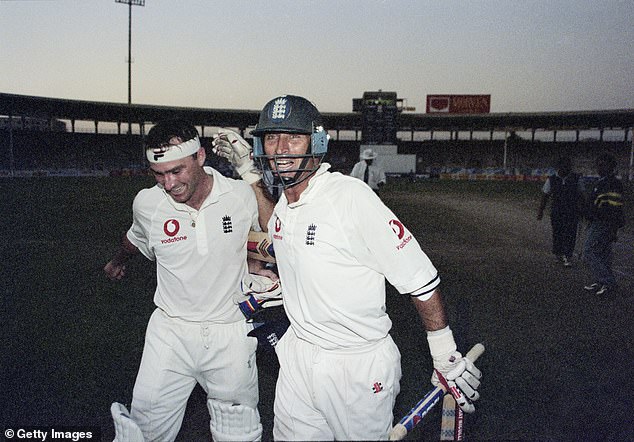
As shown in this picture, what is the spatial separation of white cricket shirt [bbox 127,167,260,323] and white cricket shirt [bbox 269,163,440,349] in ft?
2.83

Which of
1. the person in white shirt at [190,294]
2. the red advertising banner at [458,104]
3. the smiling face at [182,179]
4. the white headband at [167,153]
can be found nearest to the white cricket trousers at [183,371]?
the person in white shirt at [190,294]

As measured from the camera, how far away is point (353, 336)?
111 inches

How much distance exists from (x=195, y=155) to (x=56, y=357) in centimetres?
342

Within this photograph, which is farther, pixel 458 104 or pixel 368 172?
pixel 458 104

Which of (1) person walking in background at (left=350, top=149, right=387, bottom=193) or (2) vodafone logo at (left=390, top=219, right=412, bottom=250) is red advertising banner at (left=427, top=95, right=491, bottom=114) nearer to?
(1) person walking in background at (left=350, top=149, right=387, bottom=193)

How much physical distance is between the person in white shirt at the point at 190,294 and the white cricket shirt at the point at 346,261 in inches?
33.9

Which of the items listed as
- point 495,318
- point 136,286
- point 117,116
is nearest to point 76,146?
point 117,116

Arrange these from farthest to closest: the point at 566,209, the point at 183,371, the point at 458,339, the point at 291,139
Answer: the point at 566,209, the point at 458,339, the point at 183,371, the point at 291,139

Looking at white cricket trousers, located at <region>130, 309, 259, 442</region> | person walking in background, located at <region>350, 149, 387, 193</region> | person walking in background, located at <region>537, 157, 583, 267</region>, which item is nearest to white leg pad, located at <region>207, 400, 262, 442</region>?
white cricket trousers, located at <region>130, 309, 259, 442</region>

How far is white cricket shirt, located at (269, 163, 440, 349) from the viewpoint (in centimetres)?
267

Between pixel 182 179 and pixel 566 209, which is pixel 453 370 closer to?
pixel 182 179

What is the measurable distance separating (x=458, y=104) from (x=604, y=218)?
6280 centimetres

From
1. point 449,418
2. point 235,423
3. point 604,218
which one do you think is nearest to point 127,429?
point 235,423

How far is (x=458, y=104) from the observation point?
6806 cm
